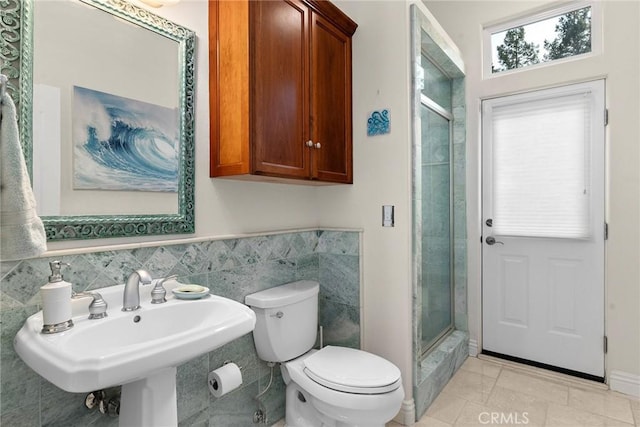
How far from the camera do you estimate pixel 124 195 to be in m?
1.31

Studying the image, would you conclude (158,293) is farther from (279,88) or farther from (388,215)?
(388,215)

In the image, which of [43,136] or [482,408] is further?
[482,408]

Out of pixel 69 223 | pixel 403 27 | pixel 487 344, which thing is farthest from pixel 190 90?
pixel 487 344

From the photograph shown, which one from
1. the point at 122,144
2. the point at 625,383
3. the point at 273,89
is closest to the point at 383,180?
the point at 273,89

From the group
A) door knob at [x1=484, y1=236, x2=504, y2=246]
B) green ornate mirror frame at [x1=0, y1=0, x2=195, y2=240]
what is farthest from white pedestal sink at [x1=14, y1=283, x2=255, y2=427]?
door knob at [x1=484, y1=236, x2=504, y2=246]

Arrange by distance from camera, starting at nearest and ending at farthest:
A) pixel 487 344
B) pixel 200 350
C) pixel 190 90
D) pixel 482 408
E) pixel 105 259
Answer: pixel 200 350 < pixel 105 259 < pixel 190 90 < pixel 482 408 < pixel 487 344

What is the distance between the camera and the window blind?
2.34m

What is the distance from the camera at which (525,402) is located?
209 centimetres

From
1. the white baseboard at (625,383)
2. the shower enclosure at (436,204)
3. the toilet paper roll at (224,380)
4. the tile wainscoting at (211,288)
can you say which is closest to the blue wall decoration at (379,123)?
the shower enclosure at (436,204)

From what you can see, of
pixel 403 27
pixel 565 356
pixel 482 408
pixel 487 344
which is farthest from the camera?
pixel 487 344

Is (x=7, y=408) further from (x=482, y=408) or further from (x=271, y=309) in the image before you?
(x=482, y=408)

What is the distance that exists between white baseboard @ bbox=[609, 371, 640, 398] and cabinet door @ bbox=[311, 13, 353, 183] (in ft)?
6.99

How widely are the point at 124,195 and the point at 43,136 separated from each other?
1.01ft

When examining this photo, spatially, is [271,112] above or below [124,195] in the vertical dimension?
above
